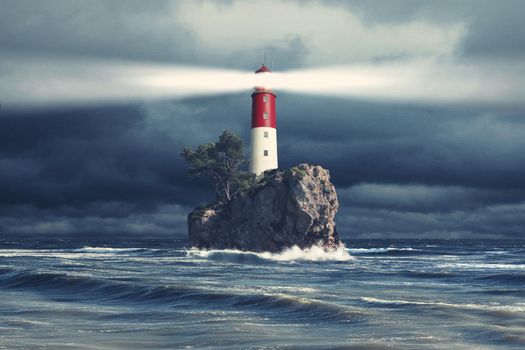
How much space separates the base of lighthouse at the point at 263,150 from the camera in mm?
99750

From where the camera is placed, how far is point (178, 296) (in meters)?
32.6

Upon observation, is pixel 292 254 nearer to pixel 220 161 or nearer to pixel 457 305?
pixel 220 161

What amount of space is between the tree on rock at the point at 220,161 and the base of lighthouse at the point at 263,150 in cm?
730

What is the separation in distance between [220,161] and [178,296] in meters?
81.5

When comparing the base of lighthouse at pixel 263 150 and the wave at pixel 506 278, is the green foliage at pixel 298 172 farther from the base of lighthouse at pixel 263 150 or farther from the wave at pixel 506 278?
the wave at pixel 506 278

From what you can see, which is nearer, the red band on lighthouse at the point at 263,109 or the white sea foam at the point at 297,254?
the white sea foam at the point at 297,254

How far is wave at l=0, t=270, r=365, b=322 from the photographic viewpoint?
1053 inches

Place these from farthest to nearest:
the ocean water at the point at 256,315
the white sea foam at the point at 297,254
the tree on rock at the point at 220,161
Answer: the tree on rock at the point at 220,161 → the white sea foam at the point at 297,254 → the ocean water at the point at 256,315

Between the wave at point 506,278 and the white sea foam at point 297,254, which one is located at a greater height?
the white sea foam at point 297,254

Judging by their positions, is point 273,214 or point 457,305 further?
point 273,214

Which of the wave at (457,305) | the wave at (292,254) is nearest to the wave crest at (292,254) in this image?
the wave at (292,254)

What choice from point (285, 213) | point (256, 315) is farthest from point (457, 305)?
point (285, 213)

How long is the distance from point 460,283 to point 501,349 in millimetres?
27978

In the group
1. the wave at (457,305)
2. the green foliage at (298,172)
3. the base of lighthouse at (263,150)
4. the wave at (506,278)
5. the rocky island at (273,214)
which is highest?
the base of lighthouse at (263,150)
